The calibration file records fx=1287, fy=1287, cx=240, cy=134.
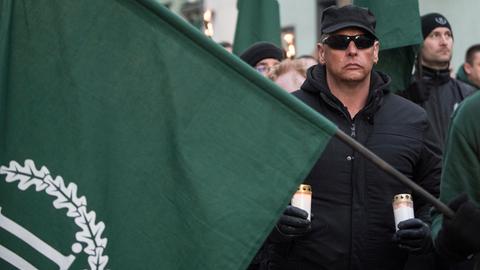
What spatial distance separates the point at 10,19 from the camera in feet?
14.4

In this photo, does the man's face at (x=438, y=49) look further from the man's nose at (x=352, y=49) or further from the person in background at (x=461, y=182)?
the person in background at (x=461, y=182)

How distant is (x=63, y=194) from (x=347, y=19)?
200 centimetres

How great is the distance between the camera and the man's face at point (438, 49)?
9.20 metres

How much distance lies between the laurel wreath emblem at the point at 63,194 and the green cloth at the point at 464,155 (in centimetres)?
142

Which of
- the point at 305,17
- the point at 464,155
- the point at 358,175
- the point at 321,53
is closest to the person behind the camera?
the point at 464,155

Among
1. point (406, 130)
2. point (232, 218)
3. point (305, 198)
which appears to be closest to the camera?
point (232, 218)

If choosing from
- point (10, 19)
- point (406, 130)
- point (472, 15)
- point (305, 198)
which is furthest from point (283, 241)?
point (472, 15)

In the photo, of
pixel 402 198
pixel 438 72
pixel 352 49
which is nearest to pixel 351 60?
pixel 352 49

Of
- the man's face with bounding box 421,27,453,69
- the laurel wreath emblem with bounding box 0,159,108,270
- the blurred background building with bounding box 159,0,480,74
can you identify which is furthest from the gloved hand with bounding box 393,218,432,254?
the blurred background building with bounding box 159,0,480,74

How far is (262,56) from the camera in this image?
896 cm

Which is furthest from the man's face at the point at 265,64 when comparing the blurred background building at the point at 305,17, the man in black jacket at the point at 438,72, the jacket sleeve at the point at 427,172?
the blurred background building at the point at 305,17

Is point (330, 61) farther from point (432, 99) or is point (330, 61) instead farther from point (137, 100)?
point (432, 99)

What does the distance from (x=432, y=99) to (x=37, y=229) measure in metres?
5.10

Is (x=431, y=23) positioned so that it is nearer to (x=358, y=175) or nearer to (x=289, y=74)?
(x=289, y=74)
